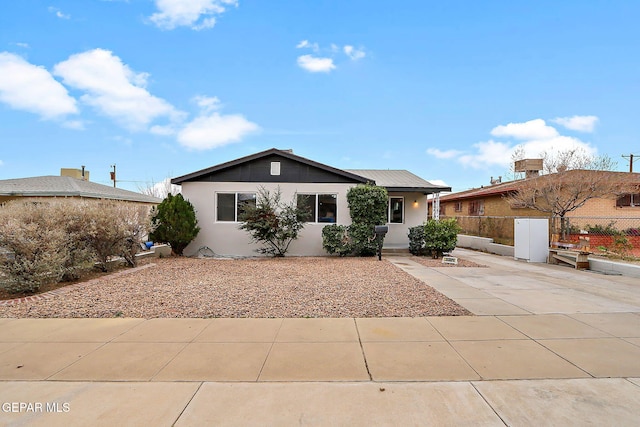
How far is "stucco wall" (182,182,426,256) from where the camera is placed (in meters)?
12.2

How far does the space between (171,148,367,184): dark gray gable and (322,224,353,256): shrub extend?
208cm

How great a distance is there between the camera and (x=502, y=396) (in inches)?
105

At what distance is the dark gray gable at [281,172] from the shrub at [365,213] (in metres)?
1.09

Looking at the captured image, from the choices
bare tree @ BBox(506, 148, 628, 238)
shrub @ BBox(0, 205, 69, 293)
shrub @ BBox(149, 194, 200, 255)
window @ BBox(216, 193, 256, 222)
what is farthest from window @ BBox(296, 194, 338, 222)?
bare tree @ BBox(506, 148, 628, 238)

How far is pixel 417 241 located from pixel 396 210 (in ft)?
9.00

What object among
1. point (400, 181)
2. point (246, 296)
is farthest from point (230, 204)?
point (400, 181)

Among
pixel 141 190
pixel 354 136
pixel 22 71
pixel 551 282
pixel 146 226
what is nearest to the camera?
pixel 551 282

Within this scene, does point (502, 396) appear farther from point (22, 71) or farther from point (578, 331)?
point (22, 71)

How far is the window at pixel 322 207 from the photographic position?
12.4 m

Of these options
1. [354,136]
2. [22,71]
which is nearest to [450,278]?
[354,136]

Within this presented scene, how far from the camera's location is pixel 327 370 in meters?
3.13

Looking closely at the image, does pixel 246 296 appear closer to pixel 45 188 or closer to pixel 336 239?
pixel 336 239

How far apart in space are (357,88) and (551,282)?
11257 millimetres

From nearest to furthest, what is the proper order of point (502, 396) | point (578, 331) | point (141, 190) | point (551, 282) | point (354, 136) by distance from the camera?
point (502, 396), point (578, 331), point (551, 282), point (354, 136), point (141, 190)
